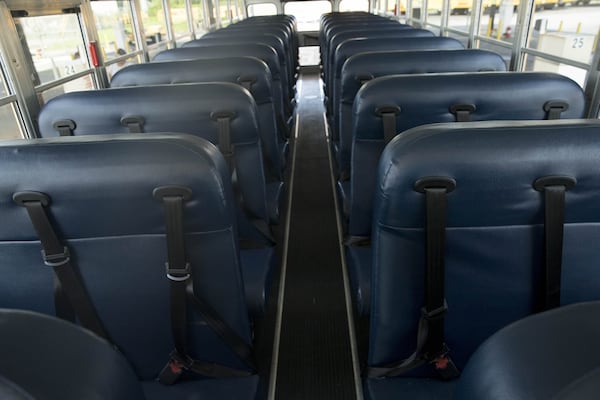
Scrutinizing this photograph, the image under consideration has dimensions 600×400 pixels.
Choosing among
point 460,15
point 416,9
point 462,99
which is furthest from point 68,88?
point 416,9

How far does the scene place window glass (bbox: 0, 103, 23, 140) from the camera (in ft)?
8.09

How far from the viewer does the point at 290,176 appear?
173 inches

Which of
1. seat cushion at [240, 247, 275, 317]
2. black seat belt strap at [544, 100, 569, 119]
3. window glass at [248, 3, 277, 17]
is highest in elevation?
window glass at [248, 3, 277, 17]

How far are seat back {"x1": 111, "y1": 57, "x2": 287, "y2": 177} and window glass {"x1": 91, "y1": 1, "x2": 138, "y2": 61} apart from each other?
4.82ft

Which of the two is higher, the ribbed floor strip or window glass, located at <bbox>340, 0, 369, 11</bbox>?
window glass, located at <bbox>340, 0, 369, 11</bbox>

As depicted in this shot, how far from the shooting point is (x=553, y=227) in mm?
1057

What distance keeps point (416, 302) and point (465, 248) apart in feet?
0.71

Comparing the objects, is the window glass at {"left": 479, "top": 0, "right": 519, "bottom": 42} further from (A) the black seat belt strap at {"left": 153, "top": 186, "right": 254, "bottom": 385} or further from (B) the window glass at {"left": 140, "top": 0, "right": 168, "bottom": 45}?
(B) the window glass at {"left": 140, "top": 0, "right": 168, "bottom": 45}

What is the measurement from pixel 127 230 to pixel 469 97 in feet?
4.62

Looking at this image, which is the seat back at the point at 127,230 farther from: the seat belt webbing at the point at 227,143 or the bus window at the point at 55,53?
the bus window at the point at 55,53

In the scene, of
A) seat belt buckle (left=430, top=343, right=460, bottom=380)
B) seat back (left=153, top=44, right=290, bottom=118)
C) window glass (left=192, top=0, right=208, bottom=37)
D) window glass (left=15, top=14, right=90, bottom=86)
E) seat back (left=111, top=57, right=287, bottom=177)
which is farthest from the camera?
window glass (left=192, top=0, right=208, bottom=37)

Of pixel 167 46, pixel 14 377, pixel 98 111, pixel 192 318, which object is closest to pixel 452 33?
pixel 167 46

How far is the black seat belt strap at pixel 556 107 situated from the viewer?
1737mm

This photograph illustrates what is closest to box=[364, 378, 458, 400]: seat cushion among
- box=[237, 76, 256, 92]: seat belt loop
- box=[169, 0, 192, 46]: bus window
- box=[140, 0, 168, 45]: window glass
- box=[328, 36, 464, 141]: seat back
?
box=[237, 76, 256, 92]: seat belt loop
